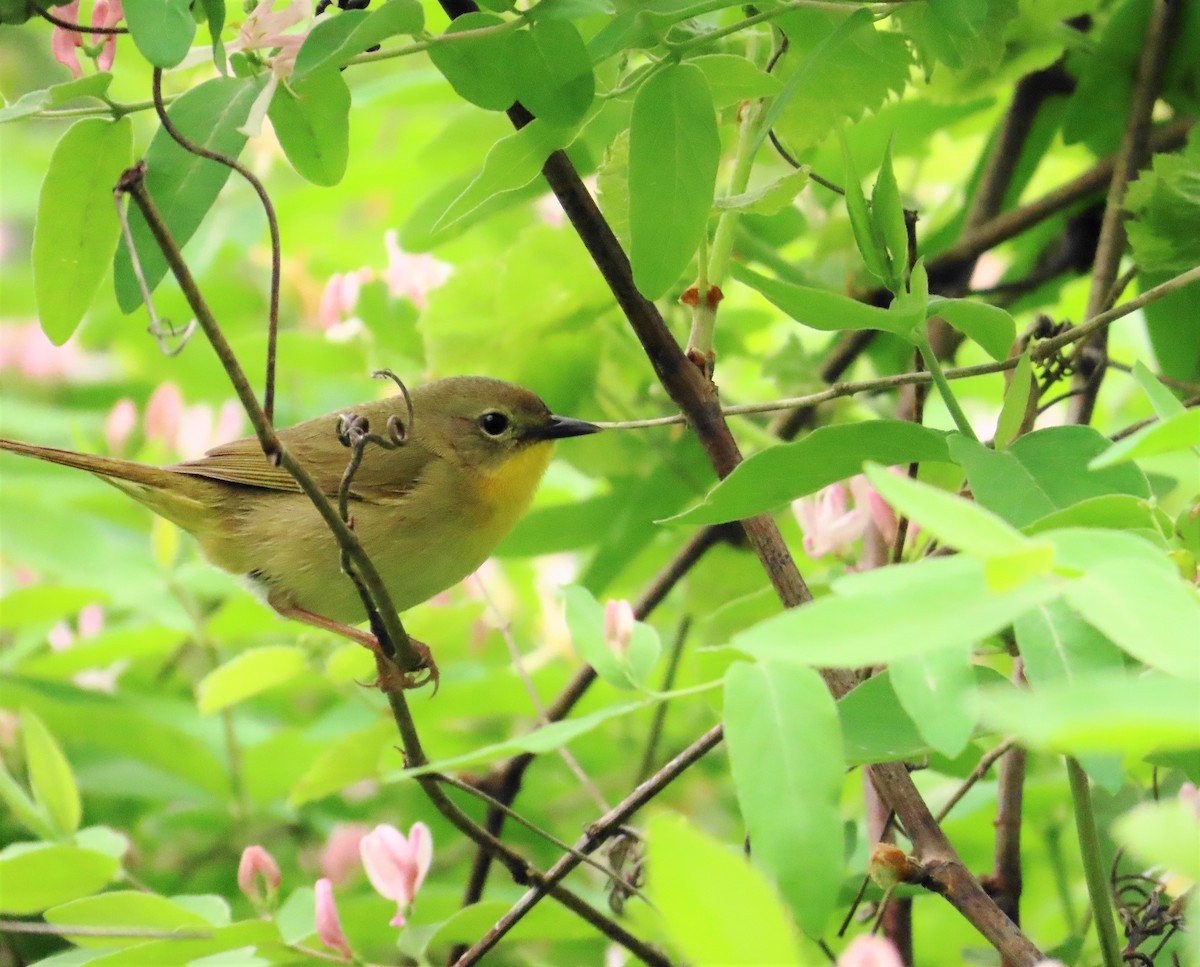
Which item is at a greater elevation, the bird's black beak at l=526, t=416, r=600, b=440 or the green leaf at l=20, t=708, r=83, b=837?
the bird's black beak at l=526, t=416, r=600, b=440

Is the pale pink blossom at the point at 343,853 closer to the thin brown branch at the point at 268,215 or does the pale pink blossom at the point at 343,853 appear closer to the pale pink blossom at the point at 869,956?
the thin brown branch at the point at 268,215

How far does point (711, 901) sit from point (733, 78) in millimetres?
1079

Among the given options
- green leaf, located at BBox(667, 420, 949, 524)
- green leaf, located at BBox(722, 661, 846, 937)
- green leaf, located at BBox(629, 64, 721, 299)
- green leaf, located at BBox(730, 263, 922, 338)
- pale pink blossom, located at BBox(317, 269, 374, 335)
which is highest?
pale pink blossom, located at BBox(317, 269, 374, 335)

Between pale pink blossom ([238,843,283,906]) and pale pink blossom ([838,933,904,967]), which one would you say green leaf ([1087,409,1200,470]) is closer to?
pale pink blossom ([838,933,904,967])

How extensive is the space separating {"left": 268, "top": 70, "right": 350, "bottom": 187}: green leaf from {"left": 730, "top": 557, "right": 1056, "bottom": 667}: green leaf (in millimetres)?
1071

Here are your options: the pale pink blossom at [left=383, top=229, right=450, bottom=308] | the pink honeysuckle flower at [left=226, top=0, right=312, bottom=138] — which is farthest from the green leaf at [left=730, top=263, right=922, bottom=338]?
the pale pink blossom at [left=383, top=229, right=450, bottom=308]

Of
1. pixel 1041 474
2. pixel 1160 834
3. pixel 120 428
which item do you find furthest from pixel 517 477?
pixel 1160 834

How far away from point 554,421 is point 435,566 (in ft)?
1.30

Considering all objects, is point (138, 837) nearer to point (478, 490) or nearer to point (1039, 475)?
point (478, 490)

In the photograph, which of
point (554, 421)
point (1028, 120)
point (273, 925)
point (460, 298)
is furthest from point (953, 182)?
point (273, 925)

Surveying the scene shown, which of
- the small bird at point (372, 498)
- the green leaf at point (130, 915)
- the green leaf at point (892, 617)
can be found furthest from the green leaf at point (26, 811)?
the green leaf at point (892, 617)

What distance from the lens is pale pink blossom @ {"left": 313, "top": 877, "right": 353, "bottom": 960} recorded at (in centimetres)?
168

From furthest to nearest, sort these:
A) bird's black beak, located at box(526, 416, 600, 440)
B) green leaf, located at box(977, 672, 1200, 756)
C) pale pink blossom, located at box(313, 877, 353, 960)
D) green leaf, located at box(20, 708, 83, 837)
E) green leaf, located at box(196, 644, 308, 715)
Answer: bird's black beak, located at box(526, 416, 600, 440) < green leaf, located at box(196, 644, 308, 715) < green leaf, located at box(20, 708, 83, 837) < pale pink blossom, located at box(313, 877, 353, 960) < green leaf, located at box(977, 672, 1200, 756)

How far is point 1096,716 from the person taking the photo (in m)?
0.62
